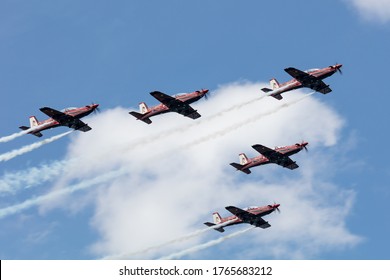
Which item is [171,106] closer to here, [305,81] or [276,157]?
[276,157]

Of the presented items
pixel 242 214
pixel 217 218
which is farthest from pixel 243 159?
pixel 217 218

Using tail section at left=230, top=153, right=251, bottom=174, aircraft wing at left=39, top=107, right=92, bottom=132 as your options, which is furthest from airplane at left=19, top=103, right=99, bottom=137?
tail section at left=230, top=153, right=251, bottom=174

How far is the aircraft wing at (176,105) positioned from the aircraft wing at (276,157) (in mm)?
10212

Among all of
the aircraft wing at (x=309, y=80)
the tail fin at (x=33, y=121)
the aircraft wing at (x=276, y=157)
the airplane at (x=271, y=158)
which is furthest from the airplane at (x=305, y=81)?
the tail fin at (x=33, y=121)

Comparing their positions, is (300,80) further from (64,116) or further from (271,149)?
(64,116)

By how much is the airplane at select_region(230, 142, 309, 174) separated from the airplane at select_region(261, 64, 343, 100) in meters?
7.76

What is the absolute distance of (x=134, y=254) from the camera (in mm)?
128375

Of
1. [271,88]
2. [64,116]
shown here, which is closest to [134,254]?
[64,116]

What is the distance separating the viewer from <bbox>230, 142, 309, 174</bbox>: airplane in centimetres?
14400

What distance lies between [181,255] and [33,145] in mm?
31323

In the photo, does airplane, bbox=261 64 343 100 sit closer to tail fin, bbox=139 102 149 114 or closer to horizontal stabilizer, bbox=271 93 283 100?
horizontal stabilizer, bbox=271 93 283 100

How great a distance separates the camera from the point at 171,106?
14162cm

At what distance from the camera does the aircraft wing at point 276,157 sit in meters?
144

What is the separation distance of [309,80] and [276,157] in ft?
42.4
